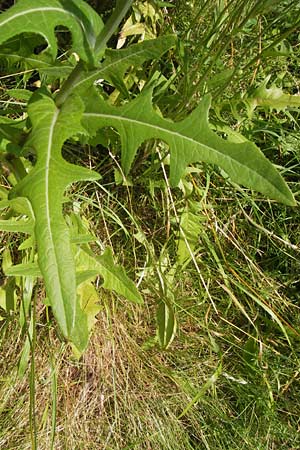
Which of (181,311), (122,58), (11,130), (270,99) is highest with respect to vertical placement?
(122,58)

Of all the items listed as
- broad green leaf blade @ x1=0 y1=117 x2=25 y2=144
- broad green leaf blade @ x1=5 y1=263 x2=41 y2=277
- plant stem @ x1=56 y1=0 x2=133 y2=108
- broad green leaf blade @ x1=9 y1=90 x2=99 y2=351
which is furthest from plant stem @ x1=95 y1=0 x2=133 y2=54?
broad green leaf blade @ x1=5 y1=263 x2=41 y2=277

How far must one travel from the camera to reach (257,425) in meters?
1.81

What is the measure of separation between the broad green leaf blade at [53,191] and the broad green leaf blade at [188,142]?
7cm

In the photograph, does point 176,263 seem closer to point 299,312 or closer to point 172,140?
point 299,312

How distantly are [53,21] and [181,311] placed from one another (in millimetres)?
992

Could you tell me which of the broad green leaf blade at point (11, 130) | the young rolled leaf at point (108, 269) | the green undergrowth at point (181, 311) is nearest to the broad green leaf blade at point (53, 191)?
the broad green leaf blade at point (11, 130)

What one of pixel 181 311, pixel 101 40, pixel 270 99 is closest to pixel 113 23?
pixel 101 40

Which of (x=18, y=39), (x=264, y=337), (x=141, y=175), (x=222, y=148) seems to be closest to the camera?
(x=222, y=148)

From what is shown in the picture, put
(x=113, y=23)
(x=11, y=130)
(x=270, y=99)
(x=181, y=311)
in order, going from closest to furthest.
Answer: (x=113, y=23)
(x=11, y=130)
(x=270, y=99)
(x=181, y=311)

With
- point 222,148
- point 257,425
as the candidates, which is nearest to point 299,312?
point 257,425

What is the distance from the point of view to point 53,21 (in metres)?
1.08

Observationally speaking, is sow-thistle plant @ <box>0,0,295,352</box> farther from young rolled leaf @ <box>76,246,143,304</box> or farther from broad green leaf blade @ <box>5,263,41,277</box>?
young rolled leaf @ <box>76,246,143,304</box>

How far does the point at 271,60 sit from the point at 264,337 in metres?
0.84

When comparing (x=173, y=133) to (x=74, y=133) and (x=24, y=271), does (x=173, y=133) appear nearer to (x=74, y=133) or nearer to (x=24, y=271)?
(x=74, y=133)
